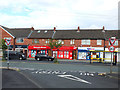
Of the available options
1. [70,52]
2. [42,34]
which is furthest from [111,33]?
[42,34]

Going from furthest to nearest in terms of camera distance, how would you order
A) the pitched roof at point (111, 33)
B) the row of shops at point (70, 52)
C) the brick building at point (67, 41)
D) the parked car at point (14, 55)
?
the pitched roof at point (111, 33) < the brick building at point (67, 41) < the row of shops at point (70, 52) < the parked car at point (14, 55)

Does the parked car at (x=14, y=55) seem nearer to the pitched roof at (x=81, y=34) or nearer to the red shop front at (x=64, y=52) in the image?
the red shop front at (x=64, y=52)

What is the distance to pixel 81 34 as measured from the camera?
1810 inches

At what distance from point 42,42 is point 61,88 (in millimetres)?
37855

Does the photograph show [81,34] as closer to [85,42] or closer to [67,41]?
[85,42]

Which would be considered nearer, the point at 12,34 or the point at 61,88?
the point at 61,88

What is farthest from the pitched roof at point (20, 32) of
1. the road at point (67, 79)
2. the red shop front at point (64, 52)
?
the road at point (67, 79)

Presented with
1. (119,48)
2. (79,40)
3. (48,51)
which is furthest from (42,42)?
(119,48)

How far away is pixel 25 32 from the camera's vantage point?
50875 mm

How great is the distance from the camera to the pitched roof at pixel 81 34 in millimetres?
44481

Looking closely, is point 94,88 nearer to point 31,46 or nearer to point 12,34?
point 31,46

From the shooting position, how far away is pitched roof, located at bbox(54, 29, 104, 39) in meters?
44.5

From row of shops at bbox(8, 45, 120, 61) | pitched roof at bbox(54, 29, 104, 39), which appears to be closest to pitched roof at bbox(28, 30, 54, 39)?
pitched roof at bbox(54, 29, 104, 39)

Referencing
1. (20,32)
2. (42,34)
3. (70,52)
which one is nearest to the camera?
(70,52)
